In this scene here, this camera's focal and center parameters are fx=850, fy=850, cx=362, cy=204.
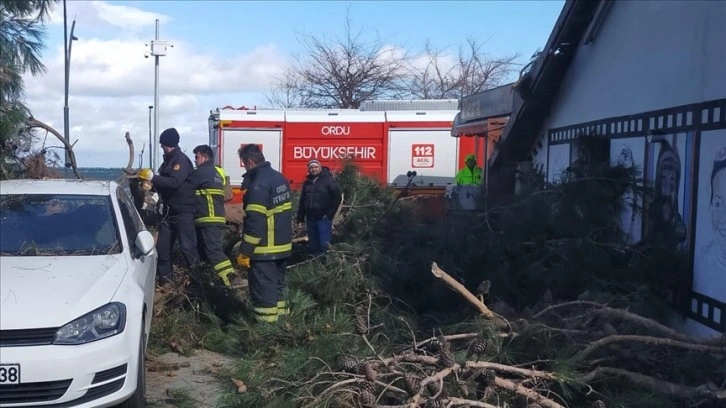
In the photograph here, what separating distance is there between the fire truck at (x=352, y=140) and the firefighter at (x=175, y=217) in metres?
9.19

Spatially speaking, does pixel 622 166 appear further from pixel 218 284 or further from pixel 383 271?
pixel 218 284

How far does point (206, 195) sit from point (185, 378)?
2471mm

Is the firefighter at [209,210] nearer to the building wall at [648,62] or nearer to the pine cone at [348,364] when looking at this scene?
the pine cone at [348,364]

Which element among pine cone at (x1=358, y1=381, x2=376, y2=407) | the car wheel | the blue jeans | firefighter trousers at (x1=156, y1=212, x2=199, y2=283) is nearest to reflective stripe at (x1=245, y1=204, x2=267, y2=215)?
firefighter trousers at (x1=156, y1=212, x2=199, y2=283)

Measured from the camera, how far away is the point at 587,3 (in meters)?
10.2

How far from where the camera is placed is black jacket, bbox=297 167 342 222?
34.7 ft

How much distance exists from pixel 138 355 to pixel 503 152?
8.69 metres

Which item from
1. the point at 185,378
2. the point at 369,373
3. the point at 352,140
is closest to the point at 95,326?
the point at 369,373

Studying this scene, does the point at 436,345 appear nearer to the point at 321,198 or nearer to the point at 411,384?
the point at 411,384

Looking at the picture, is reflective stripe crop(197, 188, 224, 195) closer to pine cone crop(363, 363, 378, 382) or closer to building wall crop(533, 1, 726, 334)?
building wall crop(533, 1, 726, 334)

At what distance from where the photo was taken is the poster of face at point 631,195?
810cm

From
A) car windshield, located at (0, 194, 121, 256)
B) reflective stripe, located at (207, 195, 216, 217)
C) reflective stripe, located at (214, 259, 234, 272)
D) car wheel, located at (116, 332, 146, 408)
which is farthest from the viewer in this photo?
reflective stripe, located at (207, 195, 216, 217)

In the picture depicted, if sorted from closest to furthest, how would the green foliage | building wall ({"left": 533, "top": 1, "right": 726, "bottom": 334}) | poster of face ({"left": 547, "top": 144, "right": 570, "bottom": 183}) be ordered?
the green foliage, building wall ({"left": 533, "top": 1, "right": 726, "bottom": 334}), poster of face ({"left": 547, "top": 144, "right": 570, "bottom": 183})

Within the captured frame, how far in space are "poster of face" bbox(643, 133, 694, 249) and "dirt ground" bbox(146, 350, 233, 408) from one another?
13.0 ft
